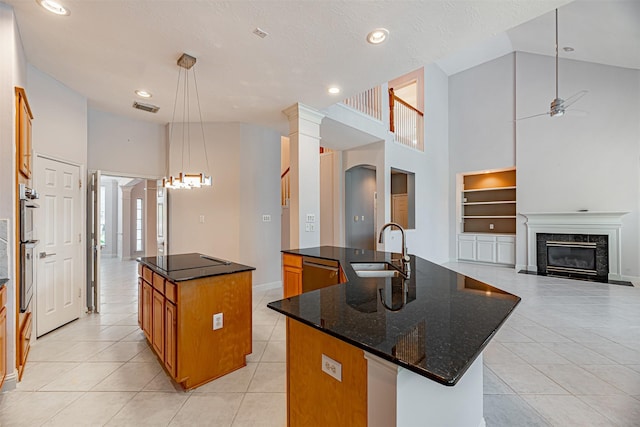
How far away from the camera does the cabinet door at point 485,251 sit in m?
7.33

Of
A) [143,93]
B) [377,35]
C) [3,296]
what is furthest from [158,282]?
[377,35]

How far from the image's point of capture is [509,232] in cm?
747

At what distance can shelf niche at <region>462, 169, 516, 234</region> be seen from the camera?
7410 millimetres

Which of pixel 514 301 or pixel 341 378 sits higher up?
pixel 514 301

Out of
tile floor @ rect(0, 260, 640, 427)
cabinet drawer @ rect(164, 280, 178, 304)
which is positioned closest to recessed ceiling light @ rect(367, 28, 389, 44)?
cabinet drawer @ rect(164, 280, 178, 304)

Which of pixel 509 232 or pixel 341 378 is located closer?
pixel 341 378

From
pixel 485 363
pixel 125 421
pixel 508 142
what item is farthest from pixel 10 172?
pixel 508 142

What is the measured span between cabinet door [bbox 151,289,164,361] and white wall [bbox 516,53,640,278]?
7.65 m

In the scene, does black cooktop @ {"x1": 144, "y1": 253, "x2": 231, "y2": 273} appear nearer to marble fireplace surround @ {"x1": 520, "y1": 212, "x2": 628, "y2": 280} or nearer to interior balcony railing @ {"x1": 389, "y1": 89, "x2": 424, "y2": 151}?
interior balcony railing @ {"x1": 389, "y1": 89, "x2": 424, "y2": 151}

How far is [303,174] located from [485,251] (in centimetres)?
606

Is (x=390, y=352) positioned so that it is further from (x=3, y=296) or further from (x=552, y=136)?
(x=552, y=136)

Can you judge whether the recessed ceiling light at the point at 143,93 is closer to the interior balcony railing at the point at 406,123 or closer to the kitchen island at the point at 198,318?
the kitchen island at the point at 198,318

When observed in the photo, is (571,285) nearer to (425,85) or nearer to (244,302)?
(425,85)

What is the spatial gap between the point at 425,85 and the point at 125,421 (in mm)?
8191
